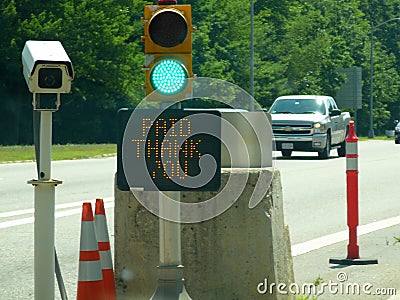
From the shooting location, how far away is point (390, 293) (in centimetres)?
855

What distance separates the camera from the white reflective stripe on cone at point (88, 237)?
6.95 metres

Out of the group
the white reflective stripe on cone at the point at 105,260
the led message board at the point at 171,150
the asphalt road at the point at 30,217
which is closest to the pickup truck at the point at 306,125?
the asphalt road at the point at 30,217

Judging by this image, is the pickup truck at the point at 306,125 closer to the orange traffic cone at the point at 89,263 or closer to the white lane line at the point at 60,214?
the white lane line at the point at 60,214

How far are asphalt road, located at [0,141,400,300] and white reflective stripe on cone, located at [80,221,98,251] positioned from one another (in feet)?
5.68

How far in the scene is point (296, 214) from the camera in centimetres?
1537

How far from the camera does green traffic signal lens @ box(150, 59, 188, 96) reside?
6.82m

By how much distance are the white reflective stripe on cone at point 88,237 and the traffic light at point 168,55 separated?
0.97 m

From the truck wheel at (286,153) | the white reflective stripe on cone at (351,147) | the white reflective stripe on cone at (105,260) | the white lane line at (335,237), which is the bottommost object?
the truck wheel at (286,153)

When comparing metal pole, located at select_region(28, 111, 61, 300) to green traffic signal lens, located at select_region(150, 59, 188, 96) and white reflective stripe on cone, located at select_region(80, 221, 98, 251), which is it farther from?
green traffic signal lens, located at select_region(150, 59, 188, 96)

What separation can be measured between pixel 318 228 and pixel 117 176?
7.04 m

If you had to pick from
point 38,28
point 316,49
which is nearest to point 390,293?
point 38,28

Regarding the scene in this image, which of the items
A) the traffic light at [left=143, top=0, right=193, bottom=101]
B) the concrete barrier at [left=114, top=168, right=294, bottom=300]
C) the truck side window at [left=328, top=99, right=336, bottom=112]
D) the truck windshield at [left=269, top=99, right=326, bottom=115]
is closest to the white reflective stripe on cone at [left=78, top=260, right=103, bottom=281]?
the concrete barrier at [left=114, top=168, right=294, bottom=300]

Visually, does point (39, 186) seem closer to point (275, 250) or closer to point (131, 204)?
point (131, 204)

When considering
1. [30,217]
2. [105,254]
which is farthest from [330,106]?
[105,254]
